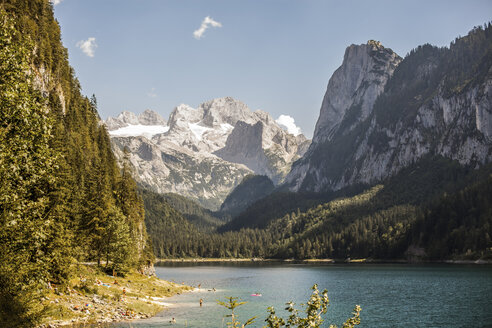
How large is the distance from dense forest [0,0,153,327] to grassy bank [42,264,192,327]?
353cm

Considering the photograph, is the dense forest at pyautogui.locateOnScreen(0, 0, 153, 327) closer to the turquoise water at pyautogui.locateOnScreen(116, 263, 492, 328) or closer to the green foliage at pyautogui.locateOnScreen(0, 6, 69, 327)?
the green foliage at pyautogui.locateOnScreen(0, 6, 69, 327)

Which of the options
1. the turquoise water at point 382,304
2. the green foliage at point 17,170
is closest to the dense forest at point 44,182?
the green foliage at point 17,170

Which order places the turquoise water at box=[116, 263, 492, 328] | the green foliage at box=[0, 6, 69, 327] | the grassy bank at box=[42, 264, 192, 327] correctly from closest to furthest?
1. the green foliage at box=[0, 6, 69, 327]
2. the grassy bank at box=[42, 264, 192, 327]
3. the turquoise water at box=[116, 263, 492, 328]

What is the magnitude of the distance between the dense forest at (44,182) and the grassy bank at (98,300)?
3.53 meters

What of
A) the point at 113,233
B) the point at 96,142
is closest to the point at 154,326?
the point at 113,233

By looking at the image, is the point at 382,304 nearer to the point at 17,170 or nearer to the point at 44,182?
the point at 44,182

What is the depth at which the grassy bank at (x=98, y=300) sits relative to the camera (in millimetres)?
55375

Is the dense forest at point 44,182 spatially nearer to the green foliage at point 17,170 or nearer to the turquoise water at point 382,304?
the green foliage at point 17,170

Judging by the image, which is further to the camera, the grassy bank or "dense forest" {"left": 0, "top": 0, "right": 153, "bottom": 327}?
the grassy bank

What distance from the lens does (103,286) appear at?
77.9 metres

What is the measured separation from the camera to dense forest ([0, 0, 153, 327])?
1091 inches

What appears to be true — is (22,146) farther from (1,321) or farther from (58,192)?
(58,192)

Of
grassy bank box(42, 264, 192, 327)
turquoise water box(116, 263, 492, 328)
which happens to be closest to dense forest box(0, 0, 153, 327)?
grassy bank box(42, 264, 192, 327)

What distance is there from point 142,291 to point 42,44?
68.4 metres
